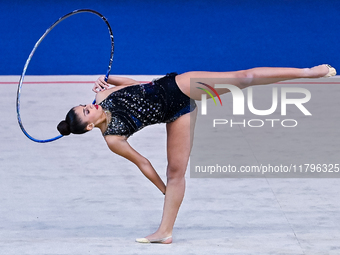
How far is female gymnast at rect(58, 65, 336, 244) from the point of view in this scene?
304 centimetres

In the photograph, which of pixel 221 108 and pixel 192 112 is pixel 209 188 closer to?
pixel 192 112

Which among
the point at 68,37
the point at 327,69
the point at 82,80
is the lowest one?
the point at 82,80

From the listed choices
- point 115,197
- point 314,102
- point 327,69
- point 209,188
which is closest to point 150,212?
point 115,197

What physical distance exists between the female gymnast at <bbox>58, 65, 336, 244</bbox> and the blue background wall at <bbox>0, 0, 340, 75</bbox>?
571cm

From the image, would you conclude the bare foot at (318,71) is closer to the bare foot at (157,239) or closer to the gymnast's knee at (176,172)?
the gymnast's knee at (176,172)

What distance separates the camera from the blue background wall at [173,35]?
882 cm

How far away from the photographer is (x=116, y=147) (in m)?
3.04

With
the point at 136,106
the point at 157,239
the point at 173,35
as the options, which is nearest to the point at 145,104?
the point at 136,106

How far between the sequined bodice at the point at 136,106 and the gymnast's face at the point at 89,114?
0.32 feet

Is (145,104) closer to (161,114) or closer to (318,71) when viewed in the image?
(161,114)

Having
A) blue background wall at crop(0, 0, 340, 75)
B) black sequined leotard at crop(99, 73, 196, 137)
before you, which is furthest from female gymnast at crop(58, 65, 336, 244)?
blue background wall at crop(0, 0, 340, 75)

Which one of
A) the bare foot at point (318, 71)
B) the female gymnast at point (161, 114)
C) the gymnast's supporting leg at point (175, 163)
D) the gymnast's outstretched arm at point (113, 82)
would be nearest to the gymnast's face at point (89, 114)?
the female gymnast at point (161, 114)

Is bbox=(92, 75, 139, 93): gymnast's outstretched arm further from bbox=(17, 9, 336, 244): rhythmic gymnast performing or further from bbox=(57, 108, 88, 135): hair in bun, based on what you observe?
bbox=(57, 108, 88, 135): hair in bun

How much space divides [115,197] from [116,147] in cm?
116
